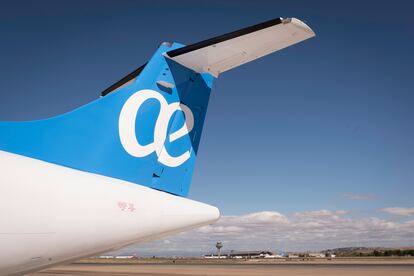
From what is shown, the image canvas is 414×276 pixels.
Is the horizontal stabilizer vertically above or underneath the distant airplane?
above

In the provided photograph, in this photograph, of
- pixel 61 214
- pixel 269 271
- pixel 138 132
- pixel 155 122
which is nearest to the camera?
pixel 61 214

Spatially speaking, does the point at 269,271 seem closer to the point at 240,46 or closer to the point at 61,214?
the point at 240,46

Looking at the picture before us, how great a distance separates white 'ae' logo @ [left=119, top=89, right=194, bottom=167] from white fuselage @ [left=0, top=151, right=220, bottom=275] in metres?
0.86

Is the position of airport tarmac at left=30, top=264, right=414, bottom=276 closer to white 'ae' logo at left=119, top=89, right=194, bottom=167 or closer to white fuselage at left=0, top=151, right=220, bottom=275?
white 'ae' logo at left=119, top=89, right=194, bottom=167

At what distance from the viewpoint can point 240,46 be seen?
5.70 m

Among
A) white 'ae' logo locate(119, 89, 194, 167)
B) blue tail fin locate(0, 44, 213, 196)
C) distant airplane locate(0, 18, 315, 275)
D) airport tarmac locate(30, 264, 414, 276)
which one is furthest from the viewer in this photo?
airport tarmac locate(30, 264, 414, 276)

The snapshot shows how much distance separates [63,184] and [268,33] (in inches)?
129

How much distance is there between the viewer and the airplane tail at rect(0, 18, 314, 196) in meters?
5.06

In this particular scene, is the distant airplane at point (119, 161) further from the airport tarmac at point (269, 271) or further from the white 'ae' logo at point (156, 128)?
the airport tarmac at point (269, 271)

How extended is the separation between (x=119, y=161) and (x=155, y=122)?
91cm

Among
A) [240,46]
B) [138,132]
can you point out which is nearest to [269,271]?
[138,132]

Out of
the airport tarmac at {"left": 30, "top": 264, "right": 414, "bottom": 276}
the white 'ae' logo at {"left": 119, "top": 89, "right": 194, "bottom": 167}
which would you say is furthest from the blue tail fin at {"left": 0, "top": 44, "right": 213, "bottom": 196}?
the airport tarmac at {"left": 30, "top": 264, "right": 414, "bottom": 276}

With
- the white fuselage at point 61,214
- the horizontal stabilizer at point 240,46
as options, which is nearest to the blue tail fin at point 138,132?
the horizontal stabilizer at point 240,46

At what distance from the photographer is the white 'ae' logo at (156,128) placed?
582 centimetres
